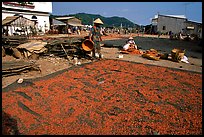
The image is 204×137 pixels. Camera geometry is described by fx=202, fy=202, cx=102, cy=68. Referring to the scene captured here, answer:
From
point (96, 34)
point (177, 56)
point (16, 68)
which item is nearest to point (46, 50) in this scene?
point (96, 34)

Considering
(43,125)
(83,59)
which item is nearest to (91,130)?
(43,125)

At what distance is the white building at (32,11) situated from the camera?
2568cm

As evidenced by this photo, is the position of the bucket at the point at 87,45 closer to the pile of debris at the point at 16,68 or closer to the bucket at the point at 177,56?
the pile of debris at the point at 16,68

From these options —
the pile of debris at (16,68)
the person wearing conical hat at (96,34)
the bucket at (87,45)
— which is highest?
the person wearing conical hat at (96,34)

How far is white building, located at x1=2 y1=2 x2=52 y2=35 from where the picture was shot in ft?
84.2

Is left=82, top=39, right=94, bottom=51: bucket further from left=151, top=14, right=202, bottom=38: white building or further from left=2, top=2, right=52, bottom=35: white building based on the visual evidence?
left=151, top=14, right=202, bottom=38: white building

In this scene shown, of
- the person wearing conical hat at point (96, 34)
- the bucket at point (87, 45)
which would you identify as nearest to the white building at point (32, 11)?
the bucket at point (87, 45)

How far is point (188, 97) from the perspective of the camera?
18.6 feet

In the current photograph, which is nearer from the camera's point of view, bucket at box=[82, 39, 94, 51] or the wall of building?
bucket at box=[82, 39, 94, 51]

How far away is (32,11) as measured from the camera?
2888cm

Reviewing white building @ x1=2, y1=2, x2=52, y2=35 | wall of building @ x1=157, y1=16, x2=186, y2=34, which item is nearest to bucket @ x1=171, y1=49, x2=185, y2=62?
white building @ x1=2, y1=2, x2=52, y2=35

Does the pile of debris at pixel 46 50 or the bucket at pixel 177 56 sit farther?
the bucket at pixel 177 56

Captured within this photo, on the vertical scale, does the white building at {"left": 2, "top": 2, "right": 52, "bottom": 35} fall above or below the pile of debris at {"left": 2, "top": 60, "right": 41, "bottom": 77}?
above

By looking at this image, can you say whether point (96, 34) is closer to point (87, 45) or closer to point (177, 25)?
point (87, 45)
